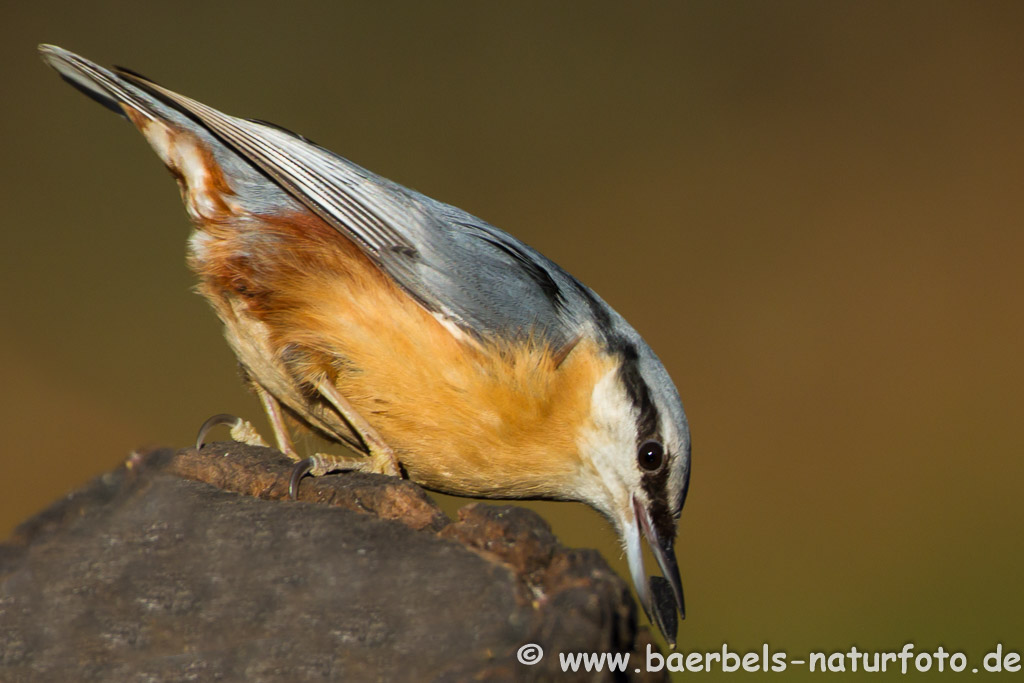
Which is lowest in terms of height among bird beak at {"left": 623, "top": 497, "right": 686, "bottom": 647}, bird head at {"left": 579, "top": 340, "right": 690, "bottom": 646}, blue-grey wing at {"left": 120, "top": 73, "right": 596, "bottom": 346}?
bird beak at {"left": 623, "top": 497, "right": 686, "bottom": 647}

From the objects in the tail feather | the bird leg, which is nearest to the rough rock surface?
the bird leg

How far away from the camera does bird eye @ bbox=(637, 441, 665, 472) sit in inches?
77.7

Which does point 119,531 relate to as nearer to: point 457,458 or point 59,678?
point 59,678

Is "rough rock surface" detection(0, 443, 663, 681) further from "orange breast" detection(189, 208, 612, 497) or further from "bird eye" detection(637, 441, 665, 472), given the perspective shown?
"bird eye" detection(637, 441, 665, 472)

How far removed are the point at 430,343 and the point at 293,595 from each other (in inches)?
30.2

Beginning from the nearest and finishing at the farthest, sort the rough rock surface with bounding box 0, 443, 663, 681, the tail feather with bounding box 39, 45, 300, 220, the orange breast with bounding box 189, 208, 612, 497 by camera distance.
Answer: the rough rock surface with bounding box 0, 443, 663, 681
the orange breast with bounding box 189, 208, 612, 497
the tail feather with bounding box 39, 45, 300, 220

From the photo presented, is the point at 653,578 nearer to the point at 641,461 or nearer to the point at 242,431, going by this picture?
the point at 641,461

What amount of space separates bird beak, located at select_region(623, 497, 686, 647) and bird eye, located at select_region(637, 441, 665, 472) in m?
0.09

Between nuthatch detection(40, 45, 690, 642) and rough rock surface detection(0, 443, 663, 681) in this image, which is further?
nuthatch detection(40, 45, 690, 642)

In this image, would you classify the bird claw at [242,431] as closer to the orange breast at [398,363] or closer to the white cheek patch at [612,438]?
the orange breast at [398,363]

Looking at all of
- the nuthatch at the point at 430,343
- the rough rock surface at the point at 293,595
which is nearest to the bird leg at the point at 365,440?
the nuthatch at the point at 430,343

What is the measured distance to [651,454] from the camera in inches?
77.8

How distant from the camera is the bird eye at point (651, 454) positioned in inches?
77.7

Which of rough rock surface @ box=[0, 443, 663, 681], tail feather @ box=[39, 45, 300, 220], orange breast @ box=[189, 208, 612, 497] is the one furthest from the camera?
tail feather @ box=[39, 45, 300, 220]
